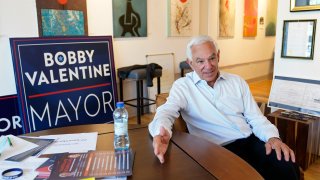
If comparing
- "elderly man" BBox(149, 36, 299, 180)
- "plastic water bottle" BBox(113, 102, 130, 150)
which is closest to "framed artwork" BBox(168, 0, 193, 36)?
"elderly man" BBox(149, 36, 299, 180)

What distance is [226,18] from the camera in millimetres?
5805

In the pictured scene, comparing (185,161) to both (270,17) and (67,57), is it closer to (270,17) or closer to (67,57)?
(67,57)

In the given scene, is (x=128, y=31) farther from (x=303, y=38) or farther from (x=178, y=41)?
(x=303, y=38)

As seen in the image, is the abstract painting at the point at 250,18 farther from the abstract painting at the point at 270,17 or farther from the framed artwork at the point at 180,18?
the framed artwork at the point at 180,18

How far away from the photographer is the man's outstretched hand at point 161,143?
3.89ft

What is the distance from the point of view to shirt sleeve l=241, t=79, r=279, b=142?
163 centimetres

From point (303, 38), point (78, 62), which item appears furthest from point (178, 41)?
point (303, 38)

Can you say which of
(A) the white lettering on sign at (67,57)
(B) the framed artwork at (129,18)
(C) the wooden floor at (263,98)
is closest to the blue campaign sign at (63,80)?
(A) the white lettering on sign at (67,57)

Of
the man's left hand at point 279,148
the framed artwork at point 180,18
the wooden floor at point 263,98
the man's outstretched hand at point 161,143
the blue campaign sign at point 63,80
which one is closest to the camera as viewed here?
the man's outstretched hand at point 161,143

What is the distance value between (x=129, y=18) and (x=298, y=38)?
2.20 metres

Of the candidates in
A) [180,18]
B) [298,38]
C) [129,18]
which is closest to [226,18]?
[180,18]

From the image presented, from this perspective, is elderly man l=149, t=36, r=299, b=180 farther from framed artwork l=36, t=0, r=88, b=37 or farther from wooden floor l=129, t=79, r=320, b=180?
framed artwork l=36, t=0, r=88, b=37

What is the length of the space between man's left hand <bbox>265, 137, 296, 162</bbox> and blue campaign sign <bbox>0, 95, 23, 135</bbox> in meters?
2.53

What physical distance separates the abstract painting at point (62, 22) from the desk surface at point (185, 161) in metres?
2.23
